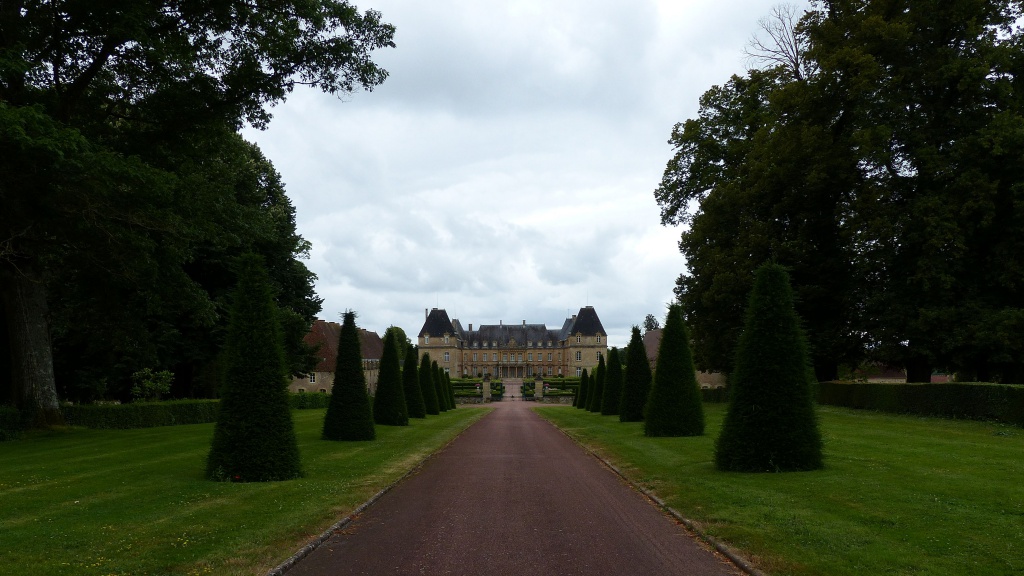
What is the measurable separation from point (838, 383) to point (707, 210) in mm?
10593

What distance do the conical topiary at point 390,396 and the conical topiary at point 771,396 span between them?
17246 mm

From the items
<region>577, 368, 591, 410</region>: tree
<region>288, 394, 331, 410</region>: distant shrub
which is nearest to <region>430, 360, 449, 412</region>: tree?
<region>288, 394, 331, 410</region>: distant shrub

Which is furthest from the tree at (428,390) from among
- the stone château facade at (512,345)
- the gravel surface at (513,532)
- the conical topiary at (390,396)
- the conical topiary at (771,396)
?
the stone château facade at (512,345)

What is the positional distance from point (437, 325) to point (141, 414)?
99231mm

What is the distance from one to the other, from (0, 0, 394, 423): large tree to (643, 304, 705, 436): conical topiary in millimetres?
12511

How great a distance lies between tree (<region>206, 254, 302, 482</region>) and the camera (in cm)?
1278

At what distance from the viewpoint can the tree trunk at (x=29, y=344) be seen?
884 inches

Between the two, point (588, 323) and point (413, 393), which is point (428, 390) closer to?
point (413, 393)

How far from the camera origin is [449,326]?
128m

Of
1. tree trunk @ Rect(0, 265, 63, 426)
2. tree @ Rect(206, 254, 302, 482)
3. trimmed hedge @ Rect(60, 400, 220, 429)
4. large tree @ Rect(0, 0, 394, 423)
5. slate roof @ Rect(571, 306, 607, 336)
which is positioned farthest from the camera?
slate roof @ Rect(571, 306, 607, 336)

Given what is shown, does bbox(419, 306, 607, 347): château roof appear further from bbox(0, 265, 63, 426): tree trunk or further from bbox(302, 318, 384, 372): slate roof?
bbox(0, 265, 63, 426): tree trunk

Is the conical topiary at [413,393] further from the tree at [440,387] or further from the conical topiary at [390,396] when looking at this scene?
the tree at [440,387]

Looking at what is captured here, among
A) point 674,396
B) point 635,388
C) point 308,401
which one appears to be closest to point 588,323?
point 308,401

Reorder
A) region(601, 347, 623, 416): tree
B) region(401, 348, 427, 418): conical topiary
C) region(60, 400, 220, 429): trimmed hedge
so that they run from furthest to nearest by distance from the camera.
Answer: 1. region(601, 347, 623, 416): tree
2. region(401, 348, 427, 418): conical topiary
3. region(60, 400, 220, 429): trimmed hedge
